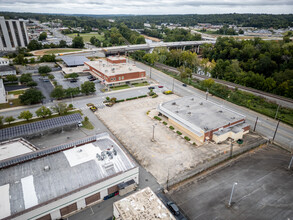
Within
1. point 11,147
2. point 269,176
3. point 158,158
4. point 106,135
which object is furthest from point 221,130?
point 11,147

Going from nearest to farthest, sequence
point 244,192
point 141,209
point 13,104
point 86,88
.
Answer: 1. point 141,209
2. point 244,192
3. point 13,104
4. point 86,88

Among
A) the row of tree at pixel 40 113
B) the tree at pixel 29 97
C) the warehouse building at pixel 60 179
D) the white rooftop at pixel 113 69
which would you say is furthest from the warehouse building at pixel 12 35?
the warehouse building at pixel 60 179

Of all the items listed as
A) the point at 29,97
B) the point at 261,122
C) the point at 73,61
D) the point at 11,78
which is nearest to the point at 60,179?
the point at 29,97

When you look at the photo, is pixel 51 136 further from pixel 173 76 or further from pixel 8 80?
pixel 173 76

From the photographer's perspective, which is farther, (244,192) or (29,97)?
(29,97)

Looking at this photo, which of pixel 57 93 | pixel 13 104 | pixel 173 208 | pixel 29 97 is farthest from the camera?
pixel 57 93

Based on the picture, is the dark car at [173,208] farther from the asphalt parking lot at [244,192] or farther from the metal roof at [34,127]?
the metal roof at [34,127]

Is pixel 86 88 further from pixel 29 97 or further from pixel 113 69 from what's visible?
pixel 113 69
